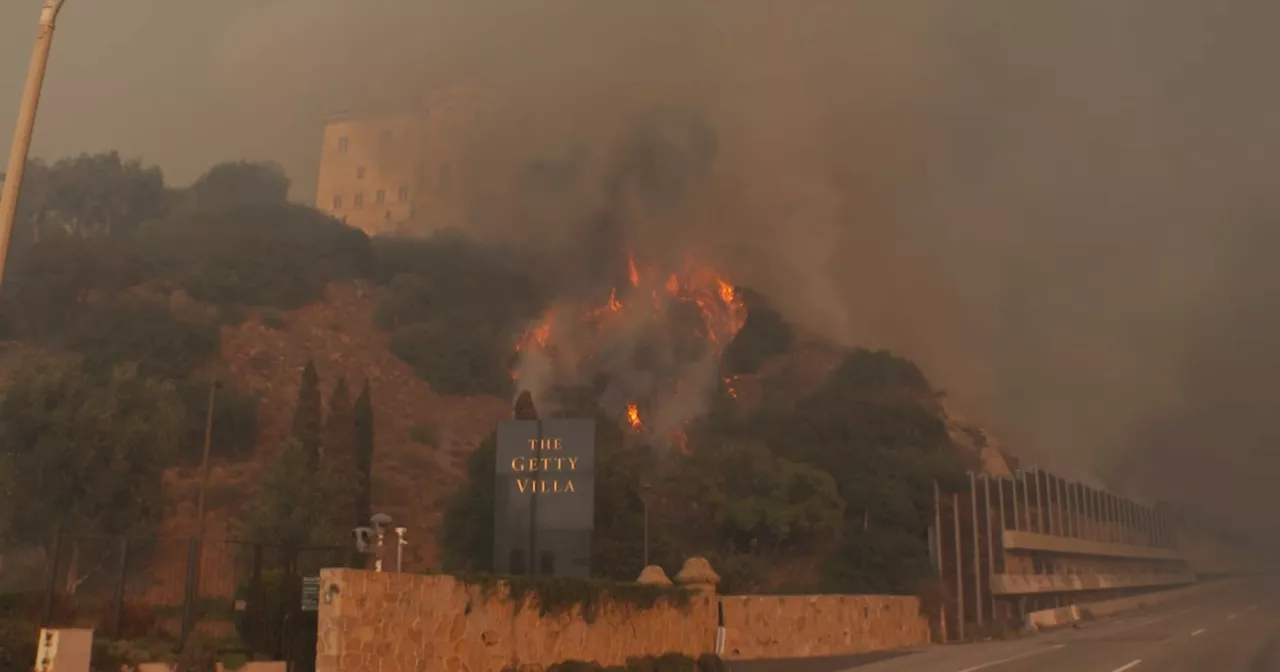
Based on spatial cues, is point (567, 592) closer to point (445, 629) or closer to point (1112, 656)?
point (445, 629)

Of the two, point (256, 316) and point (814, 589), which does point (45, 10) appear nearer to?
point (814, 589)

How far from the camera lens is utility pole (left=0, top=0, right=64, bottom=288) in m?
10.7

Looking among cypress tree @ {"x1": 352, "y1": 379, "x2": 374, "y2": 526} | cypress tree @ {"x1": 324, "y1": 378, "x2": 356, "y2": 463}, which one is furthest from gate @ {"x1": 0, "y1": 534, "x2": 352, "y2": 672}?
cypress tree @ {"x1": 352, "y1": 379, "x2": 374, "y2": 526}

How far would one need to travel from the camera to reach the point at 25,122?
11.2 meters

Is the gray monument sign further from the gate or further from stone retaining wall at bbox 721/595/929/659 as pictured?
the gate

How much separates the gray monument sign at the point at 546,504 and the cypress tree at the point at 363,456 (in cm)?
2662

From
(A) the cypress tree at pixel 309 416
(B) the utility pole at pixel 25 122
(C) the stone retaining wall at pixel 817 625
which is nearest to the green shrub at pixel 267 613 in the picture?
(B) the utility pole at pixel 25 122

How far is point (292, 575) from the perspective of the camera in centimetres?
1947

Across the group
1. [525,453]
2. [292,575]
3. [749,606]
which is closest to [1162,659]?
[749,606]

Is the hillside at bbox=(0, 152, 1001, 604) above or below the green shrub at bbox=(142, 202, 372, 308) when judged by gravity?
Result: below

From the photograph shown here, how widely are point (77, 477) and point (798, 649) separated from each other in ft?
83.8

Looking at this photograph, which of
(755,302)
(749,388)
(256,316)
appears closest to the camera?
(256,316)

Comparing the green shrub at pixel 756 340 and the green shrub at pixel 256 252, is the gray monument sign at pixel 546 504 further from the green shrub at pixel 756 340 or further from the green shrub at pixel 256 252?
the green shrub at pixel 756 340

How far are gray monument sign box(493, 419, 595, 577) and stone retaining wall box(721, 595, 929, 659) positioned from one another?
5.22 m
